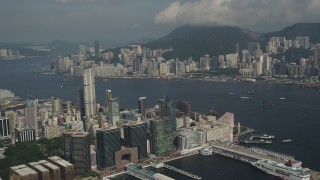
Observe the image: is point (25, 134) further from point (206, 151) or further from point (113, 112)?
point (206, 151)

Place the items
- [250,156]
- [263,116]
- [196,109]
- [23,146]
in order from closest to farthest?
[250,156] < [23,146] < [263,116] < [196,109]

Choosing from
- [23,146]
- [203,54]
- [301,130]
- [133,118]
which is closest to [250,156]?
[301,130]

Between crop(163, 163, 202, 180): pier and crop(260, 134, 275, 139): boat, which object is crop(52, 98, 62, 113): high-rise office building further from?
crop(260, 134, 275, 139): boat

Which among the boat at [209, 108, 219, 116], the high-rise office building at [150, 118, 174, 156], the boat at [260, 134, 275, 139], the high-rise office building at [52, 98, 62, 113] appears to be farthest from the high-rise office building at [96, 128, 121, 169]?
the high-rise office building at [52, 98, 62, 113]

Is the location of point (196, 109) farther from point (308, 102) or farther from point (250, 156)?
point (250, 156)

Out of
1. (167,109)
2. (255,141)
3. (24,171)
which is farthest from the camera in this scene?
(167,109)

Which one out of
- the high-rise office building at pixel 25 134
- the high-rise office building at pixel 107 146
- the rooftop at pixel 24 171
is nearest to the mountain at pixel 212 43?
the high-rise office building at pixel 25 134

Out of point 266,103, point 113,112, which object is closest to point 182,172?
point 113,112
